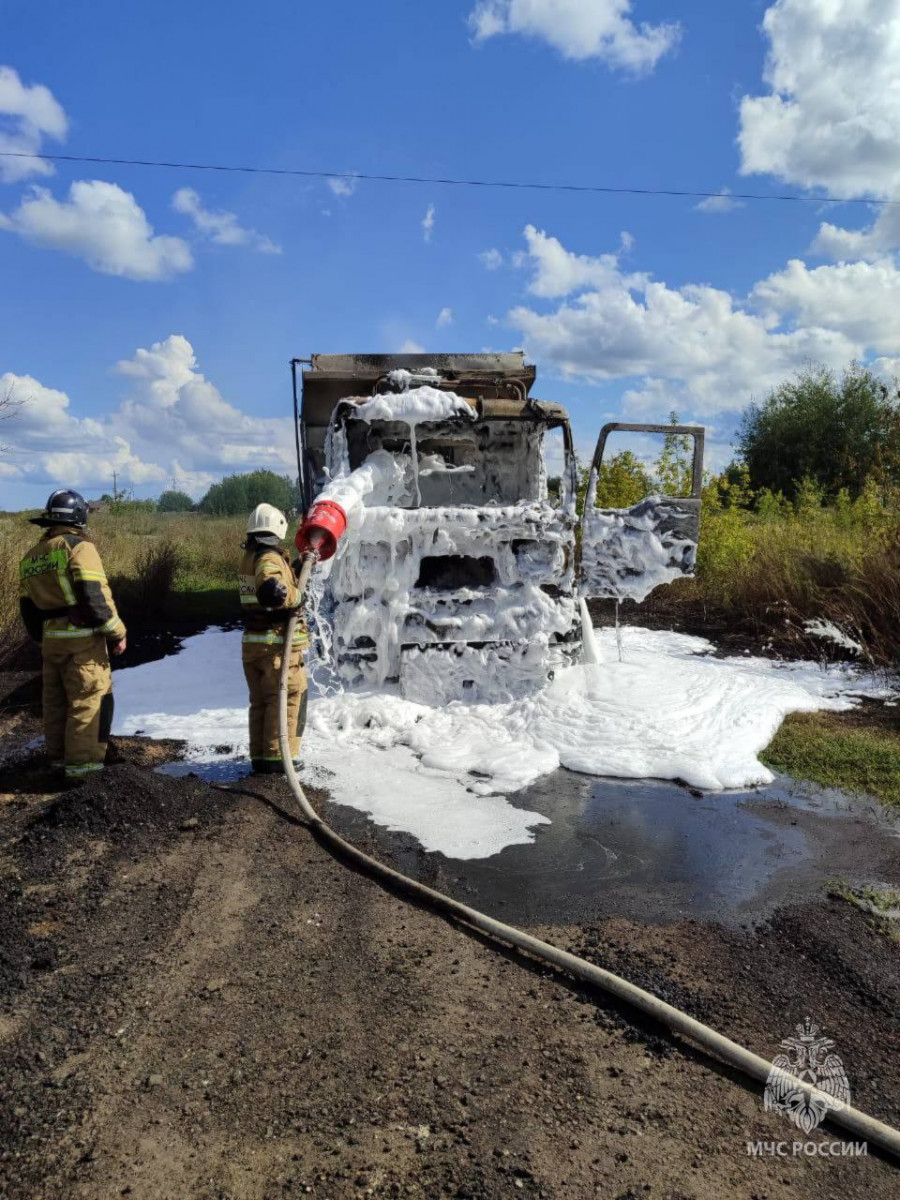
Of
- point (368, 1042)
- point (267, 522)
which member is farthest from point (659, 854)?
point (267, 522)

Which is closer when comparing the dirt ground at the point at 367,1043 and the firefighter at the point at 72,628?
the dirt ground at the point at 367,1043

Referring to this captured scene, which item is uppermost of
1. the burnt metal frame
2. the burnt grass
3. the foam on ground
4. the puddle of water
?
the burnt metal frame

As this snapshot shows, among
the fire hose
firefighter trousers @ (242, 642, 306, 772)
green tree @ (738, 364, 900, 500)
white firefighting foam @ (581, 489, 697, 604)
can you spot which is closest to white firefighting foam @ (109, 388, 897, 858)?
white firefighting foam @ (581, 489, 697, 604)

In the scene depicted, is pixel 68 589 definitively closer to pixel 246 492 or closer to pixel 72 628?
pixel 72 628

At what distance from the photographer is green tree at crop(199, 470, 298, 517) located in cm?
4644

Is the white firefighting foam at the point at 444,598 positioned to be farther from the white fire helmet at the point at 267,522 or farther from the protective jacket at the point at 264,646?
the protective jacket at the point at 264,646

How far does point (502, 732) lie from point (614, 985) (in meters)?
3.26

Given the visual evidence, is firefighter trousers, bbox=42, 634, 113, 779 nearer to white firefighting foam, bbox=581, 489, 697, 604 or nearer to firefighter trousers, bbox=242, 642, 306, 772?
firefighter trousers, bbox=242, 642, 306, 772

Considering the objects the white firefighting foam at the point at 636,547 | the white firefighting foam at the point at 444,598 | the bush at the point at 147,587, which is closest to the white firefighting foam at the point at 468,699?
the white firefighting foam at the point at 444,598

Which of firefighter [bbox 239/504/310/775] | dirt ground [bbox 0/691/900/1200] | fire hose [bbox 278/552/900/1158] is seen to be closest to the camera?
dirt ground [bbox 0/691/900/1200]

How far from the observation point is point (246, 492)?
160ft

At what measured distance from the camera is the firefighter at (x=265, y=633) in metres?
5.20

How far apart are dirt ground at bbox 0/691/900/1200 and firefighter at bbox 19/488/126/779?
1227 mm

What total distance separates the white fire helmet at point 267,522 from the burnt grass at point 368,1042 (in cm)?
229
